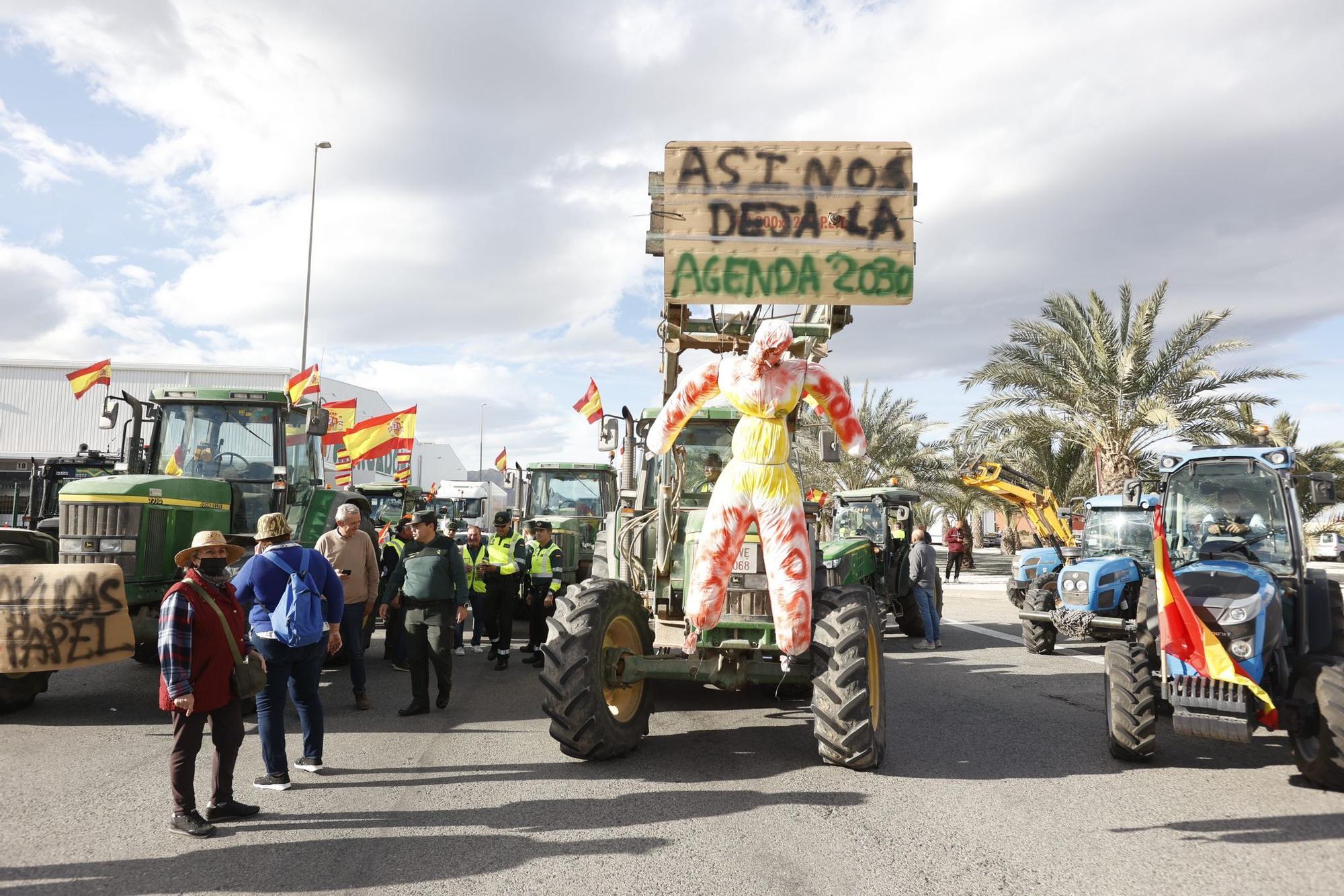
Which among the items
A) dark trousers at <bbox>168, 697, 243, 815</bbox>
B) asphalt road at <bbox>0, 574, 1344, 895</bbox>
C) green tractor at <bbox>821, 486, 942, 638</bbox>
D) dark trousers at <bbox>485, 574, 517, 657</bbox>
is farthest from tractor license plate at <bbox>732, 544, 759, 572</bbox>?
dark trousers at <bbox>485, 574, 517, 657</bbox>

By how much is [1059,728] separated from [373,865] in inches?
213

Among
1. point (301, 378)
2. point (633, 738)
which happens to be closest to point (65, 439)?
point (301, 378)

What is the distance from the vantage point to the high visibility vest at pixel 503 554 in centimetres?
989

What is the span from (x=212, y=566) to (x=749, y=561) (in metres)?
3.28

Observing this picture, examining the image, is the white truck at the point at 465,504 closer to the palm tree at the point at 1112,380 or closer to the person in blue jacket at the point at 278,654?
the person in blue jacket at the point at 278,654

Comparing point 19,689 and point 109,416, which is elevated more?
point 109,416

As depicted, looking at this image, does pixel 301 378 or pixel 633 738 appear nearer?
pixel 633 738

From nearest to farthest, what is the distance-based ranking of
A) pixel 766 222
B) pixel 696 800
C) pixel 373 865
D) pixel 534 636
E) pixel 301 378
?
pixel 373 865, pixel 696 800, pixel 766 222, pixel 534 636, pixel 301 378

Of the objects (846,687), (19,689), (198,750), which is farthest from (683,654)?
(19,689)

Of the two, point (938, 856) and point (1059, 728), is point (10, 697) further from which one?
point (1059, 728)

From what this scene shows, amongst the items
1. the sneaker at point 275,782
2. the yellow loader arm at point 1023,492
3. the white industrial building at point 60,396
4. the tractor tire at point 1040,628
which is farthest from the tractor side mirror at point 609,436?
the white industrial building at point 60,396

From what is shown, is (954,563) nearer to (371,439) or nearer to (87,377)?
(371,439)

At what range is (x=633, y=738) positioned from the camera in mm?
6047

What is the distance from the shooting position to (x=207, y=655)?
4.68 meters
